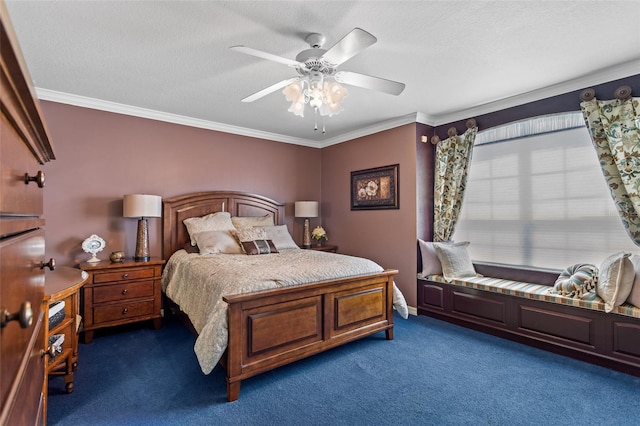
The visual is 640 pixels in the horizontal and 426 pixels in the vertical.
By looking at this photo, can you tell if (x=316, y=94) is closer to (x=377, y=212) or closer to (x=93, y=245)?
(x=377, y=212)

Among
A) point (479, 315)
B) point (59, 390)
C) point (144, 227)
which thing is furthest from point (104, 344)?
point (479, 315)

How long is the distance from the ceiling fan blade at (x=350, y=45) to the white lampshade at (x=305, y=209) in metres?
2.95

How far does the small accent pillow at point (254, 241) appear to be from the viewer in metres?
3.75

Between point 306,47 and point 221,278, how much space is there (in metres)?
1.89

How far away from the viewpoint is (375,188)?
4.59m

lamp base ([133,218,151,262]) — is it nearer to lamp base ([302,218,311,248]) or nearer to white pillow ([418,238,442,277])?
lamp base ([302,218,311,248])

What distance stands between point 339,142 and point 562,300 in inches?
139

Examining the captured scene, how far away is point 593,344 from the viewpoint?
8.96 ft

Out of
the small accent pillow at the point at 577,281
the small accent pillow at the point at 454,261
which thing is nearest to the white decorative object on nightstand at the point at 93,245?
the small accent pillow at the point at 454,261

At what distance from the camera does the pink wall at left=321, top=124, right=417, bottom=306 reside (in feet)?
13.7

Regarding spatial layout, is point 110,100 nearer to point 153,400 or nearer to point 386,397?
point 153,400

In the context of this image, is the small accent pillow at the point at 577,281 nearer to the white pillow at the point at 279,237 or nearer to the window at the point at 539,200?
the window at the point at 539,200

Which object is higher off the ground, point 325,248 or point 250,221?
point 250,221

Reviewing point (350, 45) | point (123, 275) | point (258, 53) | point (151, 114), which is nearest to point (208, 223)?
point (123, 275)
